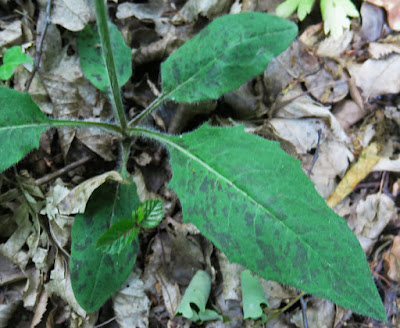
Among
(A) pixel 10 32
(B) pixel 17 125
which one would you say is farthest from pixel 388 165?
(A) pixel 10 32

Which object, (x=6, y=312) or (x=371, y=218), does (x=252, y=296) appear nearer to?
(x=371, y=218)

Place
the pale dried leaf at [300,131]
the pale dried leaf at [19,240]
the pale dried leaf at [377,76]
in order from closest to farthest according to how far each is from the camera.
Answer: the pale dried leaf at [19,240] < the pale dried leaf at [300,131] < the pale dried leaf at [377,76]

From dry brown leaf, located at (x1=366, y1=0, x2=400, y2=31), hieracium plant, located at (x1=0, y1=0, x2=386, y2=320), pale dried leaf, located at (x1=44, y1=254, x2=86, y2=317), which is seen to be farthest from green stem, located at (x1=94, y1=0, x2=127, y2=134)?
dry brown leaf, located at (x1=366, y1=0, x2=400, y2=31)

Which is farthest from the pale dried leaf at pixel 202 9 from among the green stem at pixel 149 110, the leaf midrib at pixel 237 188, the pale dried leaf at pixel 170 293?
the pale dried leaf at pixel 170 293

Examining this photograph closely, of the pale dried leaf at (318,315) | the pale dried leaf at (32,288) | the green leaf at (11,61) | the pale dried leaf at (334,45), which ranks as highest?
the green leaf at (11,61)

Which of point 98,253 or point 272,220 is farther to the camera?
point 98,253

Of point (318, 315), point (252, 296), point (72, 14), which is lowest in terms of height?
point (318, 315)

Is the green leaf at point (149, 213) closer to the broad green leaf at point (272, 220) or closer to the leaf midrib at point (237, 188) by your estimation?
the broad green leaf at point (272, 220)
